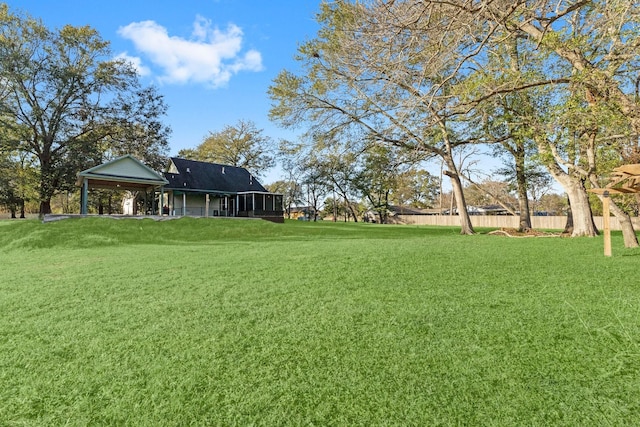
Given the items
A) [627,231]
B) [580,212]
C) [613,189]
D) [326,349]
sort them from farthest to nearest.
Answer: [580,212]
[627,231]
[613,189]
[326,349]

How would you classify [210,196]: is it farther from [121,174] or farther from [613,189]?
[613,189]

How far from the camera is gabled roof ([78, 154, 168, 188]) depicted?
49.4 feet

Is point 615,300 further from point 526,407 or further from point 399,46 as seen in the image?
point 399,46

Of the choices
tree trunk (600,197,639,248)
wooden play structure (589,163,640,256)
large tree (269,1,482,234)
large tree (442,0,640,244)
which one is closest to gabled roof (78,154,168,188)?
large tree (269,1,482,234)

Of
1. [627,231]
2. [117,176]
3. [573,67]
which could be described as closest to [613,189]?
[627,231]

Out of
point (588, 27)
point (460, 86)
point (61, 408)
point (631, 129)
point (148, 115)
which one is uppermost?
point (148, 115)

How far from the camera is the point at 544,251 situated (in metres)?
6.12

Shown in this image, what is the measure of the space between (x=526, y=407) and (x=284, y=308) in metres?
1.88

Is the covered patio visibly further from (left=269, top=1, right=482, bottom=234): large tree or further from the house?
(left=269, top=1, right=482, bottom=234): large tree

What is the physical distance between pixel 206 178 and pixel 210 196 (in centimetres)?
133

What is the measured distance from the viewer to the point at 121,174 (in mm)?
15664

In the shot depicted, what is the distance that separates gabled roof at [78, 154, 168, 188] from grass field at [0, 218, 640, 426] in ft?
42.1

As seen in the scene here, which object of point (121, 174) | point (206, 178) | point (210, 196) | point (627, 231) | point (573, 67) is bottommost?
point (627, 231)

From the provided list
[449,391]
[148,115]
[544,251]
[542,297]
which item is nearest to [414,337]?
[449,391]
